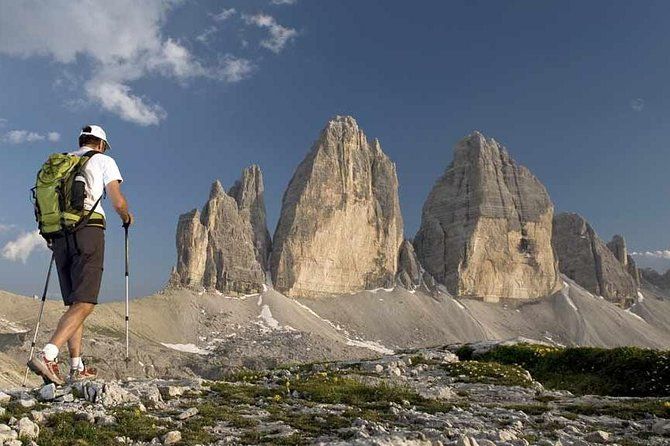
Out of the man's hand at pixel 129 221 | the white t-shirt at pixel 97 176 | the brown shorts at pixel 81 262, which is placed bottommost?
the brown shorts at pixel 81 262

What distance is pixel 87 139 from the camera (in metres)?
10.5

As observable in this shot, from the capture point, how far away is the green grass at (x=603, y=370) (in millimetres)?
20688

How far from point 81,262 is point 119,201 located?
4.78 feet

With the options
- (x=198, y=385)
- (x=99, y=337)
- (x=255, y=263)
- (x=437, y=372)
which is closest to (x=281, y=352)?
(x=99, y=337)

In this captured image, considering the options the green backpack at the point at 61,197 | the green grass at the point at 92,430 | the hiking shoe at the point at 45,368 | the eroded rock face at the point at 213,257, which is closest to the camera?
the green grass at the point at 92,430

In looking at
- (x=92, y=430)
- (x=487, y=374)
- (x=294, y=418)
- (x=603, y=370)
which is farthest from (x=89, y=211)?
(x=603, y=370)

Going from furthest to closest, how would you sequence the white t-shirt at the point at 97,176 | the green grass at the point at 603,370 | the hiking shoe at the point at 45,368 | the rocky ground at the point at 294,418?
the green grass at the point at 603,370, the white t-shirt at the point at 97,176, the hiking shoe at the point at 45,368, the rocky ground at the point at 294,418

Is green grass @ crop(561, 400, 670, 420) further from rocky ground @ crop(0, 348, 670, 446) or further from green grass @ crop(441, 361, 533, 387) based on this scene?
green grass @ crop(441, 361, 533, 387)

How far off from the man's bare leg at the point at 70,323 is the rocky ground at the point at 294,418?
1061mm

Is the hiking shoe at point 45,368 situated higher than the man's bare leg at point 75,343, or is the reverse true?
the man's bare leg at point 75,343

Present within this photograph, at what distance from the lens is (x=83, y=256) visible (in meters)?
9.53

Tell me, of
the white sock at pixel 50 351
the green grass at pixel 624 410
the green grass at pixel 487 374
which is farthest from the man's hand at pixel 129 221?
the green grass at pixel 487 374

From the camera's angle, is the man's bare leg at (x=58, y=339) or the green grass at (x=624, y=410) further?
the green grass at (x=624, y=410)

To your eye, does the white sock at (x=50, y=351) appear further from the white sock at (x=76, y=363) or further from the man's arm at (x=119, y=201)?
the man's arm at (x=119, y=201)
